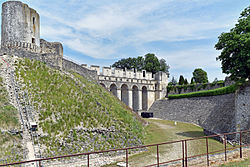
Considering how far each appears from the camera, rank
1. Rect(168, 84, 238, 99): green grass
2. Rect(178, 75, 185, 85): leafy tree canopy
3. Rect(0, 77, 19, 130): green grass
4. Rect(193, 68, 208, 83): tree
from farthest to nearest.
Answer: Rect(193, 68, 208, 83): tree → Rect(178, 75, 185, 85): leafy tree canopy → Rect(168, 84, 238, 99): green grass → Rect(0, 77, 19, 130): green grass

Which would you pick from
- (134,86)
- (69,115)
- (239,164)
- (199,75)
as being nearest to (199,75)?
(199,75)

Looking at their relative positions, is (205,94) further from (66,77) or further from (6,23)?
(6,23)

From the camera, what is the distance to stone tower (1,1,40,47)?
64.4 feet

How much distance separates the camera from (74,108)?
630 inches

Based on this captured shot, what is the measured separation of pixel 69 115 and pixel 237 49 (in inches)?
614

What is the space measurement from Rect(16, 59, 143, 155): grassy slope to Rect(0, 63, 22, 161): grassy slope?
145cm

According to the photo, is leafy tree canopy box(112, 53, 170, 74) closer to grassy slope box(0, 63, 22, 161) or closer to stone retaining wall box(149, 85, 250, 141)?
stone retaining wall box(149, 85, 250, 141)

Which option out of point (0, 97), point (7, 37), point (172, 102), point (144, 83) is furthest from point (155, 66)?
point (0, 97)

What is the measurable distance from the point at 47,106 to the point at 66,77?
4704 mm

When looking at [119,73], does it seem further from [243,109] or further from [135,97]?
[243,109]

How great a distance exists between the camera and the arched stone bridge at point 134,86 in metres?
41.0

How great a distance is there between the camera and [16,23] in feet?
64.6

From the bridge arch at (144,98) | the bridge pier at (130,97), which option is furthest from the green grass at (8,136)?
the bridge arch at (144,98)

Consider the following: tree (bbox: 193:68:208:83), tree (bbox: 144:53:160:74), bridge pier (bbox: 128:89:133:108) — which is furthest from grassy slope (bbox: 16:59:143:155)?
tree (bbox: 193:68:208:83)
